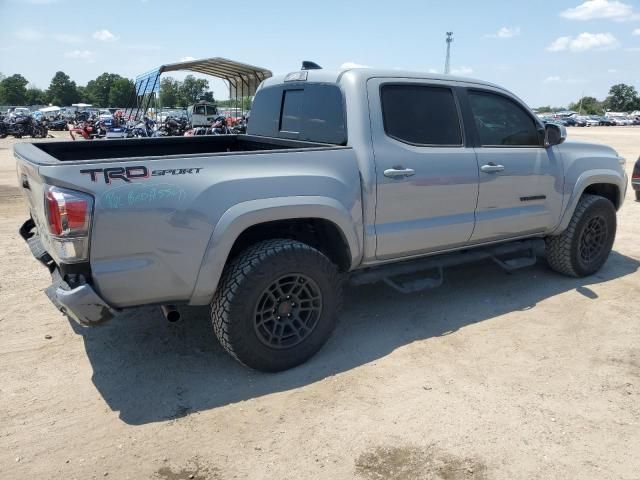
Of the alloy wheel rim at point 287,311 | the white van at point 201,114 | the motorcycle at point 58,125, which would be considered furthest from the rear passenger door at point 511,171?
the motorcycle at point 58,125

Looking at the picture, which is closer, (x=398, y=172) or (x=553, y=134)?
(x=398, y=172)

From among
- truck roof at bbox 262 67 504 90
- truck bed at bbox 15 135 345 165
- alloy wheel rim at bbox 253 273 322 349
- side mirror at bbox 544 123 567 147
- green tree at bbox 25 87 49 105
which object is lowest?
alloy wheel rim at bbox 253 273 322 349

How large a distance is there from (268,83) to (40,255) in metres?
2.41

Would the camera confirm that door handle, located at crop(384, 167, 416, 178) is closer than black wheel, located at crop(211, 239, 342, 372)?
No

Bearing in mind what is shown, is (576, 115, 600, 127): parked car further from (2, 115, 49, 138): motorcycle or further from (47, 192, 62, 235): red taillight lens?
(47, 192, 62, 235): red taillight lens

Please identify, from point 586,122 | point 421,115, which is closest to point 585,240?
point 421,115

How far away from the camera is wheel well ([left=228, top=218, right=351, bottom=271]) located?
3.43 metres

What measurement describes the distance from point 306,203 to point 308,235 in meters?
0.51

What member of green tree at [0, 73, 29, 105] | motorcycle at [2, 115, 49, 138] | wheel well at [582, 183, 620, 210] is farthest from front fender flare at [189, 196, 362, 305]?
green tree at [0, 73, 29, 105]

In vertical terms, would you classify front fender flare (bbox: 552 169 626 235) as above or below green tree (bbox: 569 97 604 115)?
below

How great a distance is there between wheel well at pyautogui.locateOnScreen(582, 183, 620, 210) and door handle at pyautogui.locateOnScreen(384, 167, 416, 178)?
261 cm

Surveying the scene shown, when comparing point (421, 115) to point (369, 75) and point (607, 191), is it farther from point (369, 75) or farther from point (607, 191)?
point (607, 191)

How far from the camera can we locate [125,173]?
2.73 metres

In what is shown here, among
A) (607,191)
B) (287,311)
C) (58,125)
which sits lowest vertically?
(287,311)
